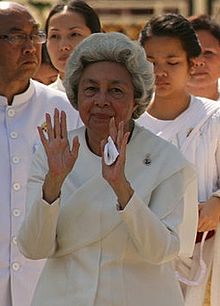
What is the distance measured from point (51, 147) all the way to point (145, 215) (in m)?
0.37

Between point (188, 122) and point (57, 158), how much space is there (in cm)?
182

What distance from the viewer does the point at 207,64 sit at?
6.68m

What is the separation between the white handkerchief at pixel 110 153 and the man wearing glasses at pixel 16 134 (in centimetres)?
103

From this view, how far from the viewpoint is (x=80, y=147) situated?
4.25 meters

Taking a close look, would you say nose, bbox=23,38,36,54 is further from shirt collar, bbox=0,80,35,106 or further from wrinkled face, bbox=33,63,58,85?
wrinkled face, bbox=33,63,58,85

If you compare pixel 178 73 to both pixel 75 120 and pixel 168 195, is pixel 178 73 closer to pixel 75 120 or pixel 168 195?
pixel 75 120

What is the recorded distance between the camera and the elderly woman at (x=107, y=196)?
3.99 metres

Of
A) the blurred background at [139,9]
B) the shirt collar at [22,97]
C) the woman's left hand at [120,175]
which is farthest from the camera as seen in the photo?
the blurred background at [139,9]

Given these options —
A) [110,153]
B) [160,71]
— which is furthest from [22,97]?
[110,153]

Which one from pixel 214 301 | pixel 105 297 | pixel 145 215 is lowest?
pixel 214 301

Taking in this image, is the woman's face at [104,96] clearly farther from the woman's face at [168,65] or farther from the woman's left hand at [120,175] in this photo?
the woman's face at [168,65]

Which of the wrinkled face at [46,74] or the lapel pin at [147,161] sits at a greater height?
the lapel pin at [147,161]

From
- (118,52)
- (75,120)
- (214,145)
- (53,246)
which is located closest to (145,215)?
(53,246)

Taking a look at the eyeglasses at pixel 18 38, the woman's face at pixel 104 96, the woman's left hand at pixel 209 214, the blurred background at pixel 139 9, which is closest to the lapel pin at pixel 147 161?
the woman's face at pixel 104 96
